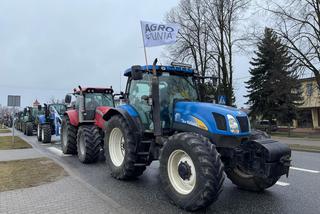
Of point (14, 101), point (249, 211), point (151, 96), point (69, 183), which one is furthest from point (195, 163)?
point (14, 101)

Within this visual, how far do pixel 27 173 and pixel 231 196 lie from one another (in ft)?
18.4

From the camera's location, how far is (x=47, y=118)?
20.2 metres

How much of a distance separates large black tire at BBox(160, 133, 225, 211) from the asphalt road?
0.86 feet

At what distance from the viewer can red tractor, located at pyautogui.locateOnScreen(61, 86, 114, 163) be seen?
33.2 feet

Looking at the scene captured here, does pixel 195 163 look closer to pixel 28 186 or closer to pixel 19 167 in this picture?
pixel 28 186

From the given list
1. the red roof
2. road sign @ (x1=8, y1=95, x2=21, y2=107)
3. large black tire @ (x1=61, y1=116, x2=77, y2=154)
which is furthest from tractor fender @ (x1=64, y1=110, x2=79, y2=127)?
road sign @ (x1=8, y1=95, x2=21, y2=107)

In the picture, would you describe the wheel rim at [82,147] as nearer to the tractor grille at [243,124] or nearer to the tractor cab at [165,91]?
the tractor cab at [165,91]

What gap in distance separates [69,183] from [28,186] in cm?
89

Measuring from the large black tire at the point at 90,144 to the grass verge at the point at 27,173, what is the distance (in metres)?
0.89

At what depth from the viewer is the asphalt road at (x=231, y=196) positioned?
5.44 metres

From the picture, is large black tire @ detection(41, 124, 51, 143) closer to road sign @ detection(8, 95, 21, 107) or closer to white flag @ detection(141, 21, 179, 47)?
road sign @ detection(8, 95, 21, 107)

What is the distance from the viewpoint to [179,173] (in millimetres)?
5637

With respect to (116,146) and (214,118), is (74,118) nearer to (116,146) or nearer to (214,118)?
(116,146)

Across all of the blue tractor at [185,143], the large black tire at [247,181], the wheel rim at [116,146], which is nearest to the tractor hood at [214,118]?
the blue tractor at [185,143]
